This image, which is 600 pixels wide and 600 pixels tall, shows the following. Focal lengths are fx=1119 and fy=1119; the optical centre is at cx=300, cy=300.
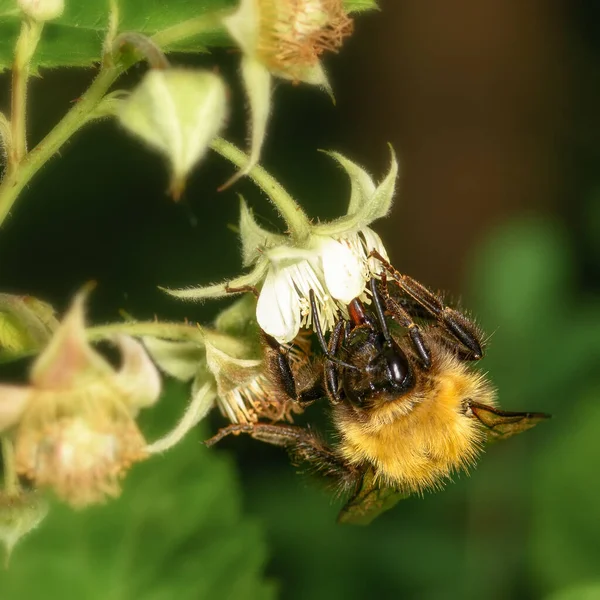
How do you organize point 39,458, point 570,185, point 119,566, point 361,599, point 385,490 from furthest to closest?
1. point 570,185
2. point 361,599
3. point 119,566
4. point 385,490
5. point 39,458

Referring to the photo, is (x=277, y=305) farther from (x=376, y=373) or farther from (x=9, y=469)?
(x=9, y=469)

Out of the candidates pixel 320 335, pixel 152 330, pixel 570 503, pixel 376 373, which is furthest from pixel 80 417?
pixel 570 503

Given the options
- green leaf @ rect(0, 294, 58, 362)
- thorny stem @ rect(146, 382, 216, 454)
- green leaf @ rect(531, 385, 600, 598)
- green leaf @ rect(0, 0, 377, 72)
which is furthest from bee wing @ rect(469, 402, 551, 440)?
green leaf @ rect(531, 385, 600, 598)

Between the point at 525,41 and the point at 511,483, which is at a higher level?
the point at 525,41

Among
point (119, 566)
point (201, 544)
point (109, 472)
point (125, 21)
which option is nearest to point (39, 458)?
point (109, 472)

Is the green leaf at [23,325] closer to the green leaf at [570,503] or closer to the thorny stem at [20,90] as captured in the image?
the thorny stem at [20,90]

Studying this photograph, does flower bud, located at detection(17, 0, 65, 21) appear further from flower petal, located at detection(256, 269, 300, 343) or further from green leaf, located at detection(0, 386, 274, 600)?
green leaf, located at detection(0, 386, 274, 600)

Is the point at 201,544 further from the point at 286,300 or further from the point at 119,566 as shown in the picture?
the point at 286,300
